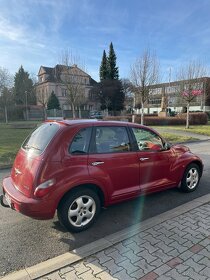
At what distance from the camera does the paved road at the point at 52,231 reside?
3.01 m

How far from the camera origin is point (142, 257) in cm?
293

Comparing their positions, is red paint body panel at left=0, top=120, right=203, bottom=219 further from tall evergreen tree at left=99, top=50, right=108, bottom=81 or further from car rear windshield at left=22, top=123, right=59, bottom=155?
tall evergreen tree at left=99, top=50, right=108, bottom=81

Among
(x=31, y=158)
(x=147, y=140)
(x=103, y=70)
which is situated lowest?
(x=31, y=158)

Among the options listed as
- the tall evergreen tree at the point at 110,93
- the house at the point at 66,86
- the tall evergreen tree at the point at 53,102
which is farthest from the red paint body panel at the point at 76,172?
the tall evergreen tree at the point at 53,102

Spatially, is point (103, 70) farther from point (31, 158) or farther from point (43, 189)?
point (43, 189)

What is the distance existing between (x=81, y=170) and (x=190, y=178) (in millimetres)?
2842

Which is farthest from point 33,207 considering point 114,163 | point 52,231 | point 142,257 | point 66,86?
point 66,86

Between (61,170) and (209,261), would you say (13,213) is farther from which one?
(209,261)

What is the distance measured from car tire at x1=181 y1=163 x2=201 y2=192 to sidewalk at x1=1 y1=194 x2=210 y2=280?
137cm

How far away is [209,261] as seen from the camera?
111 inches

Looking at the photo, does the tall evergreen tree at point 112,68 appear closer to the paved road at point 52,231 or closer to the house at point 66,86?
the house at point 66,86

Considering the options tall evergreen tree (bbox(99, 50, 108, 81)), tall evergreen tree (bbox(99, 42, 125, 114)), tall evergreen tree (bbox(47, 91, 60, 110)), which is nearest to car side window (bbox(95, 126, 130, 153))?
tall evergreen tree (bbox(99, 42, 125, 114))

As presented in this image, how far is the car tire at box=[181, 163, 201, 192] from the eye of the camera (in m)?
5.09

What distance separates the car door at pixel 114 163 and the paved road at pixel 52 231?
0.39 m
